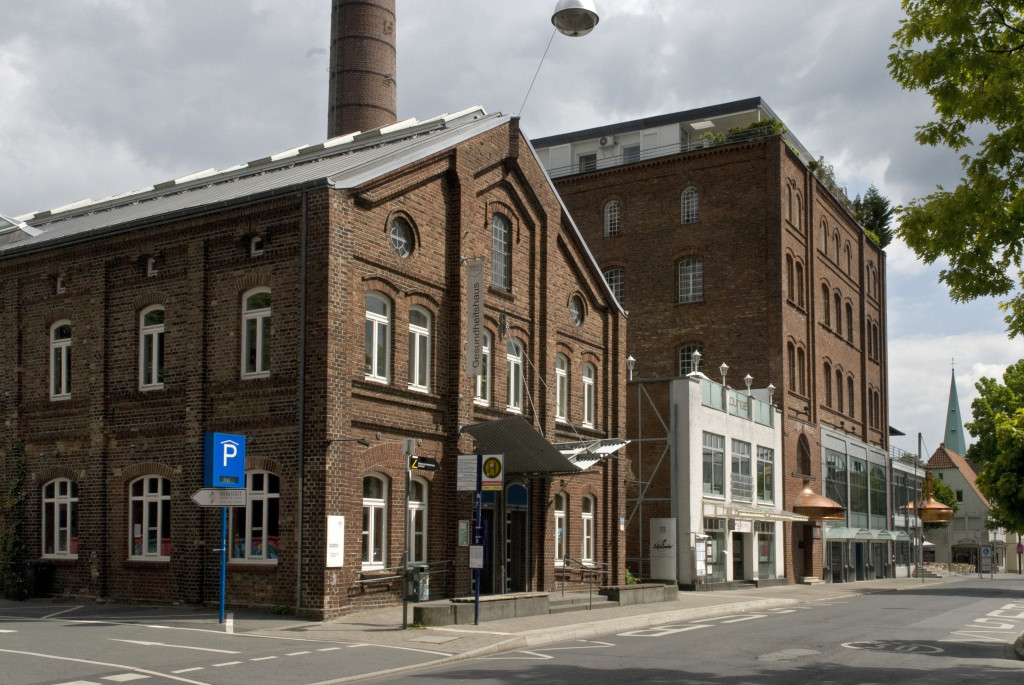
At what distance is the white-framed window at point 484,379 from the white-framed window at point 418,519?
9.41 ft

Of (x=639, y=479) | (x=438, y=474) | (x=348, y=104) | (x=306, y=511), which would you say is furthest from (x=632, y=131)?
(x=306, y=511)

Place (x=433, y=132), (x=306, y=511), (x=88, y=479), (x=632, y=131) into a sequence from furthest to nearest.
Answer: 1. (x=632, y=131)
2. (x=433, y=132)
3. (x=88, y=479)
4. (x=306, y=511)

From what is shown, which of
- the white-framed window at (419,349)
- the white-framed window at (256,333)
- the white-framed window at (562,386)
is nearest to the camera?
the white-framed window at (256,333)

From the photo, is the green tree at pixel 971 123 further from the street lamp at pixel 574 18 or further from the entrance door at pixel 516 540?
the entrance door at pixel 516 540

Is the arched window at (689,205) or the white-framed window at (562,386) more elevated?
the arched window at (689,205)

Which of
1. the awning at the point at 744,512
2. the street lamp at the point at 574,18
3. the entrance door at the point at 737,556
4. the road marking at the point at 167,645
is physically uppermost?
the street lamp at the point at 574,18

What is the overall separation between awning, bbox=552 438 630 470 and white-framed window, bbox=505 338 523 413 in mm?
1642

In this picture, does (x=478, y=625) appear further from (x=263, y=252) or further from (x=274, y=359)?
(x=263, y=252)

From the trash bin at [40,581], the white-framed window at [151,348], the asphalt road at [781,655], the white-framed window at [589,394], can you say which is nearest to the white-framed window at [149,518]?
the white-framed window at [151,348]

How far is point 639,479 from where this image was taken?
35.5m

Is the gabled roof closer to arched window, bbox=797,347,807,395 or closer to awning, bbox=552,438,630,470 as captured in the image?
arched window, bbox=797,347,807,395

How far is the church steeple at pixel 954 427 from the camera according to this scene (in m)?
124

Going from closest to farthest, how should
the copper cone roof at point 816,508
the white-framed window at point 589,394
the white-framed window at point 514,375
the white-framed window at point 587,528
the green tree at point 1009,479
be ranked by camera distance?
the white-framed window at point 514,375
the white-framed window at point 587,528
the white-framed window at point 589,394
the green tree at point 1009,479
the copper cone roof at point 816,508

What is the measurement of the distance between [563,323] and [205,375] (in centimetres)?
1056
